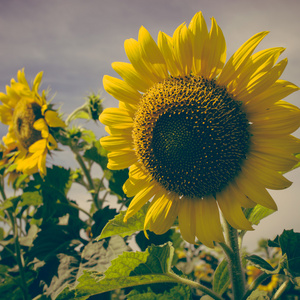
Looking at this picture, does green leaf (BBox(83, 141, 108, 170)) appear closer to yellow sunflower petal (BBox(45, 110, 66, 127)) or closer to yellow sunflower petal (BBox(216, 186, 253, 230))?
yellow sunflower petal (BBox(45, 110, 66, 127))

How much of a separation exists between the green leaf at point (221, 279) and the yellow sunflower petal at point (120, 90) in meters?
1.19

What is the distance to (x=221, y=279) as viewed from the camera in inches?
78.0

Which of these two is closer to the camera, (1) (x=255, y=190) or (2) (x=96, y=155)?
(1) (x=255, y=190)

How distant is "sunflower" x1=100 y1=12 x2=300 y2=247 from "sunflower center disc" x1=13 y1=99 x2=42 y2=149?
5.97 ft

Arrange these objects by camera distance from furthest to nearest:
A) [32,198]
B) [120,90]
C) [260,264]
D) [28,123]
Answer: [28,123] < [32,198] < [120,90] < [260,264]

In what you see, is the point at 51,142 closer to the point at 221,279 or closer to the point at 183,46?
the point at 183,46

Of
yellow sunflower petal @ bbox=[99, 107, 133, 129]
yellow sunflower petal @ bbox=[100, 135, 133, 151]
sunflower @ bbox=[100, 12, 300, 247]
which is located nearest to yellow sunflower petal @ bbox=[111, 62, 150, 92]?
sunflower @ bbox=[100, 12, 300, 247]

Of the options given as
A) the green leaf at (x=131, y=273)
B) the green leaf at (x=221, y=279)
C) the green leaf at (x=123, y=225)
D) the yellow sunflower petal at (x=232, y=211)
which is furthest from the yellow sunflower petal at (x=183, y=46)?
the green leaf at (x=221, y=279)

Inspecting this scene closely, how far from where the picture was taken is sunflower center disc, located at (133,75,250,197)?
1.66 meters

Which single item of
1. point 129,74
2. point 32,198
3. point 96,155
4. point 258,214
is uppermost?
point 129,74

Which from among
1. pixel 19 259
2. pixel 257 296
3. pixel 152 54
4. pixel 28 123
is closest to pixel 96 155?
pixel 28 123

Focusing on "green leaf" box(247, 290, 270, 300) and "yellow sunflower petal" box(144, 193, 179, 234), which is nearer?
"green leaf" box(247, 290, 270, 300)

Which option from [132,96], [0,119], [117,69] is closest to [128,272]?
[132,96]

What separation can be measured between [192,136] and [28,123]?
2.38 meters
